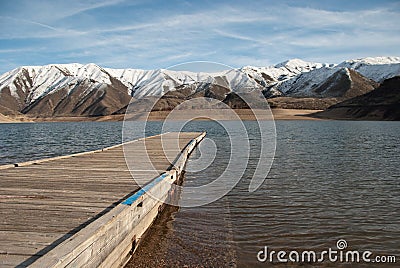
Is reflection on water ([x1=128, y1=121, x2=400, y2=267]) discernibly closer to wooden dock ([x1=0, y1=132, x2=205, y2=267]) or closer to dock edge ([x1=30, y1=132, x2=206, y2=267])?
dock edge ([x1=30, y1=132, x2=206, y2=267])

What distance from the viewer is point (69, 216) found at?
621 cm

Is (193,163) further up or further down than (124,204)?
further down

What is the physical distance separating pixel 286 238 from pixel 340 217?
7.54 feet

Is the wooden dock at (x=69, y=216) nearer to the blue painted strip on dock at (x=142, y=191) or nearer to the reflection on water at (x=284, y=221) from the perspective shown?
the blue painted strip on dock at (x=142, y=191)

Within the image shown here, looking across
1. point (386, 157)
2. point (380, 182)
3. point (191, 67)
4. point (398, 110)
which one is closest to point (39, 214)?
point (191, 67)

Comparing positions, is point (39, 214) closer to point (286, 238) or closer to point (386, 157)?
point (286, 238)

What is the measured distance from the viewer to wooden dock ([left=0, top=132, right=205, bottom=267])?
4730mm

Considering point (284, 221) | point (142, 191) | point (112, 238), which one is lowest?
point (284, 221)

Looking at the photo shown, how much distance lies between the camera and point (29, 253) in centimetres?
→ 467

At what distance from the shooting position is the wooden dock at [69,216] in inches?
186

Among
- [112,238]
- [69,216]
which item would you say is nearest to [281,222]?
[112,238]

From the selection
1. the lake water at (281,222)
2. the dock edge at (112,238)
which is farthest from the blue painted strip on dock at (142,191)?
the lake water at (281,222)

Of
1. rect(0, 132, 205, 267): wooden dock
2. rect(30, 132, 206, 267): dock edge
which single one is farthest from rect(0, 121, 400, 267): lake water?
rect(0, 132, 205, 267): wooden dock

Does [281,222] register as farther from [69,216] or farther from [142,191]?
[69,216]
